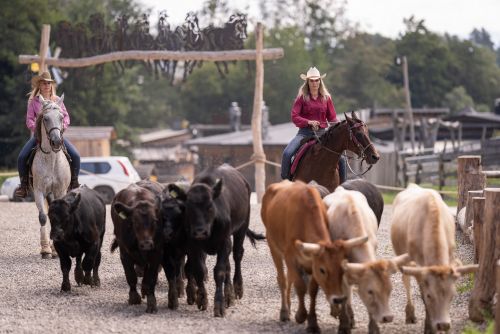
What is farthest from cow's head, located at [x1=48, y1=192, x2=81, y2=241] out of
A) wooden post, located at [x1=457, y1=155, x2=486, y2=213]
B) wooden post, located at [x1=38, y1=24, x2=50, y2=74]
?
wooden post, located at [x1=38, y1=24, x2=50, y2=74]

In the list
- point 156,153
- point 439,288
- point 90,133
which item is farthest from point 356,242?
point 156,153

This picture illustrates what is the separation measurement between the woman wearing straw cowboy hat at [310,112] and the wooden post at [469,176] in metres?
4.30

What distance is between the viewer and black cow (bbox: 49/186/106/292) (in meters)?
12.3

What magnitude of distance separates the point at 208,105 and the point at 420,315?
252 ft

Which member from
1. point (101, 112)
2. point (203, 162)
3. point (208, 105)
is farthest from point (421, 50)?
point (203, 162)

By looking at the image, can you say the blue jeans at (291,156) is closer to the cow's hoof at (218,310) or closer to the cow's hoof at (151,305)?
the cow's hoof at (151,305)

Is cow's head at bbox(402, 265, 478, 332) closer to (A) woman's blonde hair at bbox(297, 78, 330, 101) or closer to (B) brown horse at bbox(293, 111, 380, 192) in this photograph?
(B) brown horse at bbox(293, 111, 380, 192)

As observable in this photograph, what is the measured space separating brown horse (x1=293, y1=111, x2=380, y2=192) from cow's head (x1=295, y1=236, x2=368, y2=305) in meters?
4.86

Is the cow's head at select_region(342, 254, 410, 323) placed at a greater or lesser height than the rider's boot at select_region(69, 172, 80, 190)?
lesser

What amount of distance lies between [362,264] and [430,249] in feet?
2.21

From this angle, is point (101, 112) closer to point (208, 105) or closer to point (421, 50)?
point (208, 105)

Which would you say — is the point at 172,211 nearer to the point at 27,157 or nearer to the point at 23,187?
the point at 27,157

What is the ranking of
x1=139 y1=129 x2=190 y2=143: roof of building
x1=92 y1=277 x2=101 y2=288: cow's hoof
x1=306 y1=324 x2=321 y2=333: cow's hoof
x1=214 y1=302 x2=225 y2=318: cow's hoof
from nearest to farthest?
x1=306 y1=324 x2=321 y2=333: cow's hoof → x1=214 y1=302 x2=225 y2=318: cow's hoof → x1=92 y1=277 x2=101 y2=288: cow's hoof → x1=139 y1=129 x2=190 y2=143: roof of building

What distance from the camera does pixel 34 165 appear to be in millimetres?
15930
